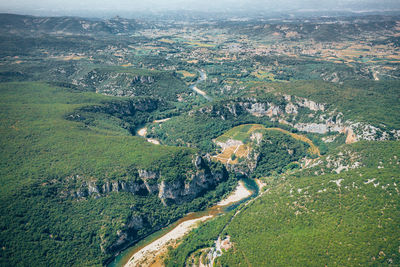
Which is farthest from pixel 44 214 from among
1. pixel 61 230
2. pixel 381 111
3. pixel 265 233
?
pixel 381 111

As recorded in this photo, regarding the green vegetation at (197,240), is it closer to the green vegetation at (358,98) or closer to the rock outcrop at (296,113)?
the rock outcrop at (296,113)

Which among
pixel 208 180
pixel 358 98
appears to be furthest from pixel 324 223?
pixel 358 98

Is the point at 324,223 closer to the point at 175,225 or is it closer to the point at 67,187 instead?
the point at 175,225

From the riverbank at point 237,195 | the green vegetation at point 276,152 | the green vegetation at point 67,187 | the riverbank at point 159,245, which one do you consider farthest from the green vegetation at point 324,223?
the green vegetation at point 276,152

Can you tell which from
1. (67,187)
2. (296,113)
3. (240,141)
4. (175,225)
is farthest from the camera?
(296,113)

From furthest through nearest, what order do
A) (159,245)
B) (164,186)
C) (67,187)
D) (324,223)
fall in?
1. (164,186)
2. (67,187)
3. (159,245)
4. (324,223)

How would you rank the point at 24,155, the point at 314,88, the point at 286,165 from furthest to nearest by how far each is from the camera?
the point at 314,88 < the point at 286,165 < the point at 24,155

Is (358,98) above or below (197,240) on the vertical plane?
above

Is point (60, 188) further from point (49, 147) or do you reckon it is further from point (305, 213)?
point (305, 213)
